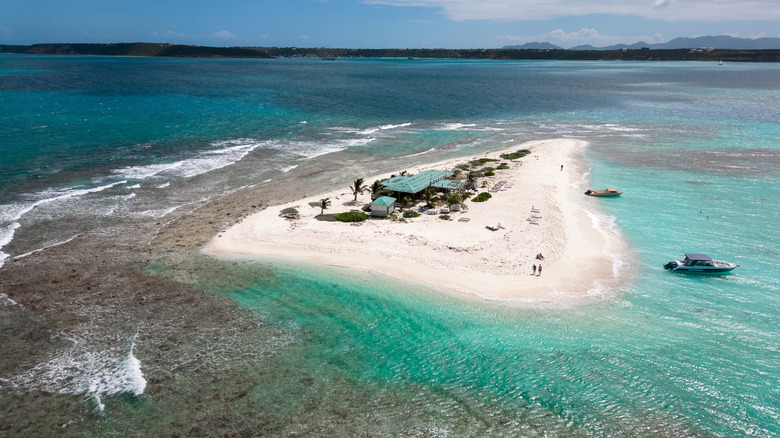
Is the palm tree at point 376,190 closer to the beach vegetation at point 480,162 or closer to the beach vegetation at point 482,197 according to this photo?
the beach vegetation at point 482,197

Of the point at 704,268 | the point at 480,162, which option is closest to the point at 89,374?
the point at 704,268

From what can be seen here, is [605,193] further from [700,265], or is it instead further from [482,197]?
[700,265]

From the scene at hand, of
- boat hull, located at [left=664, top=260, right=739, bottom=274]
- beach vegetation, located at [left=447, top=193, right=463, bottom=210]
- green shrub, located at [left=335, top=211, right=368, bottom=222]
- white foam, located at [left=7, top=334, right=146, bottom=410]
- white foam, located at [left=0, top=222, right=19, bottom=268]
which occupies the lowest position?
white foam, located at [left=7, top=334, right=146, bottom=410]

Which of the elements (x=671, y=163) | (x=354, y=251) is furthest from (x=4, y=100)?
(x=671, y=163)

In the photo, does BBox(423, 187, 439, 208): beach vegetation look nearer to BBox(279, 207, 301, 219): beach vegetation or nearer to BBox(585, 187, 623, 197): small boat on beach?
BBox(279, 207, 301, 219): beach vegetation

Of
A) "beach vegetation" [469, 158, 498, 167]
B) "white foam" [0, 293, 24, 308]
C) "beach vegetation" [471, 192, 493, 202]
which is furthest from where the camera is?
"beach vegetation" [469, 158, 498, 167]

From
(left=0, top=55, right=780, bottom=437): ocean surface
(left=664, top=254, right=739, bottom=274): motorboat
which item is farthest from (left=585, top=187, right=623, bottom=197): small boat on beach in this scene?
(left=664, top=254, right=739, bottom=274): motorboat
